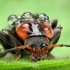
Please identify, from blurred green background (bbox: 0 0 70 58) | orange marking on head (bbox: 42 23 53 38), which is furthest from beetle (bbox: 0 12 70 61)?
blurred green background (bbox: 0 0 70 58)

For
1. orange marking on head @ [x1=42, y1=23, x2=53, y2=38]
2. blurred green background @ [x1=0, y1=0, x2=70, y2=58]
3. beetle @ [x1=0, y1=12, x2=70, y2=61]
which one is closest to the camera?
beetle @ [x1=0, y1=12, x2=70, y2=61]

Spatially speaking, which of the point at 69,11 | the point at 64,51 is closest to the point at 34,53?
the point at 64,51

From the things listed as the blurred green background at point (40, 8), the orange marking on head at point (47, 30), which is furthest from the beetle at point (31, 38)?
the blurred green background at point (40, 8)

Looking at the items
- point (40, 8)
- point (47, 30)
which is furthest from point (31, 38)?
point (40, 8)

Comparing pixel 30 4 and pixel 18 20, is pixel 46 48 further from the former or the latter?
pixel 30 4

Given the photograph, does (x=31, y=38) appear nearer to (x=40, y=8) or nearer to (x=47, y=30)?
(x=47, y=30)

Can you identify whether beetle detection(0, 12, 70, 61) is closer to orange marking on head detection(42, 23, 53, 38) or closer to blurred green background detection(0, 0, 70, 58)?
orange marking on head detection(42, 23, 53, 38)

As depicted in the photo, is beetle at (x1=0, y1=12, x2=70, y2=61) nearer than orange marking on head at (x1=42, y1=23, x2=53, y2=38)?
Yes

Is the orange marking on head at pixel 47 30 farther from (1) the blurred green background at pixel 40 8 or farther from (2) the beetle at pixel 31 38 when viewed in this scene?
(1) the blurred green background at pixel 40 8

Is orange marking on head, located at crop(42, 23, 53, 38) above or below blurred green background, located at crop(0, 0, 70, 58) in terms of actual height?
above
